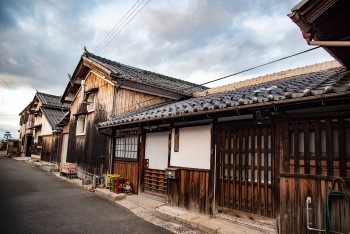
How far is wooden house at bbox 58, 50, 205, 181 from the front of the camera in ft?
42.8

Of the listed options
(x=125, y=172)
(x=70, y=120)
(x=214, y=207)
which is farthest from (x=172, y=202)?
(x=70, y=120)

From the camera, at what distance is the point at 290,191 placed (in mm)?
5570

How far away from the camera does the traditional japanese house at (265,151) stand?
509 cm

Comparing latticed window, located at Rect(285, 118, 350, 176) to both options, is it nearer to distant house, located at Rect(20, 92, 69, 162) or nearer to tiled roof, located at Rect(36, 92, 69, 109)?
distant house, located at Rect(20, 92, 69, 162)

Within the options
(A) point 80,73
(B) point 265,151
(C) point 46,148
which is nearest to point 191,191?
(B) point 265,151

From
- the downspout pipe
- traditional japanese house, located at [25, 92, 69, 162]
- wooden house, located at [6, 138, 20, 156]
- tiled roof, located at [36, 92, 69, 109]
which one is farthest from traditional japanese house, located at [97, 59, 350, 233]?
wooden house, located at [6, 138, 20, 156]

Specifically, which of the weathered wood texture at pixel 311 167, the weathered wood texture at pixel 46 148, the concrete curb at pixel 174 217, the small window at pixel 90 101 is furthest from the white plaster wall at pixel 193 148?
the weathered wood texture at pixel 46 148

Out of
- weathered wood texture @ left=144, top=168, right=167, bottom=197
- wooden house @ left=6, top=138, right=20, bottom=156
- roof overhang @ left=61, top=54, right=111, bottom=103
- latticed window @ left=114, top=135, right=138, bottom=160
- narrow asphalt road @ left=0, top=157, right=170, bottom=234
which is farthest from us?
wooden house @ left=6, top=138, right=20, bottom=156

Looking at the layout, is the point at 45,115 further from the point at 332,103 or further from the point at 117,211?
the point at 332,103

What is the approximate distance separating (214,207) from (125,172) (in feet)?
→ 20.4

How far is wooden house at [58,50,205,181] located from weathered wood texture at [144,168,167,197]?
772mm

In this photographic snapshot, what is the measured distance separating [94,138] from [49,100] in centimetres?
2233

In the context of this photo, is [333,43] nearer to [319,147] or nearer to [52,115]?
[319,147]

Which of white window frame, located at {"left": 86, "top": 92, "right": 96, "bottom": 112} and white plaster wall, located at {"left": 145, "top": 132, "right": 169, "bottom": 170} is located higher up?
white window frame, located at {"left": 86, "top": 92, "right": 96, "bottom": 112}
